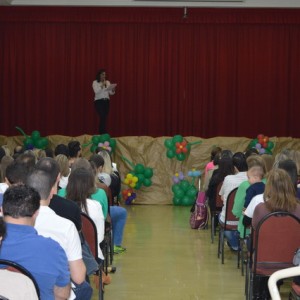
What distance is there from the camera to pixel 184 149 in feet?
44.9

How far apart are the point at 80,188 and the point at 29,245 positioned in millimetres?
2122

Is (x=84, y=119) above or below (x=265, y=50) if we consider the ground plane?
below

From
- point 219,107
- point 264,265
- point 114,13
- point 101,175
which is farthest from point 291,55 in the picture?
point 264,265

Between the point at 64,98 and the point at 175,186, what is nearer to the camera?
the point at 175,186

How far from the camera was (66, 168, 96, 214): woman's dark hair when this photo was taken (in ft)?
19.3

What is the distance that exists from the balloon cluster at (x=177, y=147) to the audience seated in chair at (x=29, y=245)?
9916mm

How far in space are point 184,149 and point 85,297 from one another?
8912 millimetres

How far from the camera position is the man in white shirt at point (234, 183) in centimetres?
824

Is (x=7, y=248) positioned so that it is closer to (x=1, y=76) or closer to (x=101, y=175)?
(x=101, y=175)

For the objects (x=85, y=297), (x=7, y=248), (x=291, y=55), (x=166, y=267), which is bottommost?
(x=166, y=267)

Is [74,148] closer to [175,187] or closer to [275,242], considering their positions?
[175,187]

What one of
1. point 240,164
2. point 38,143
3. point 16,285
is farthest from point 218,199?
point 38,143

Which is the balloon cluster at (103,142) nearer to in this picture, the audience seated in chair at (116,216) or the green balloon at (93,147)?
the green balloon at (93,147)

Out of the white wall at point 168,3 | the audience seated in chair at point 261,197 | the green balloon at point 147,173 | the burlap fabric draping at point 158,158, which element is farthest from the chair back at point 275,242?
the white wall at point 168,3
